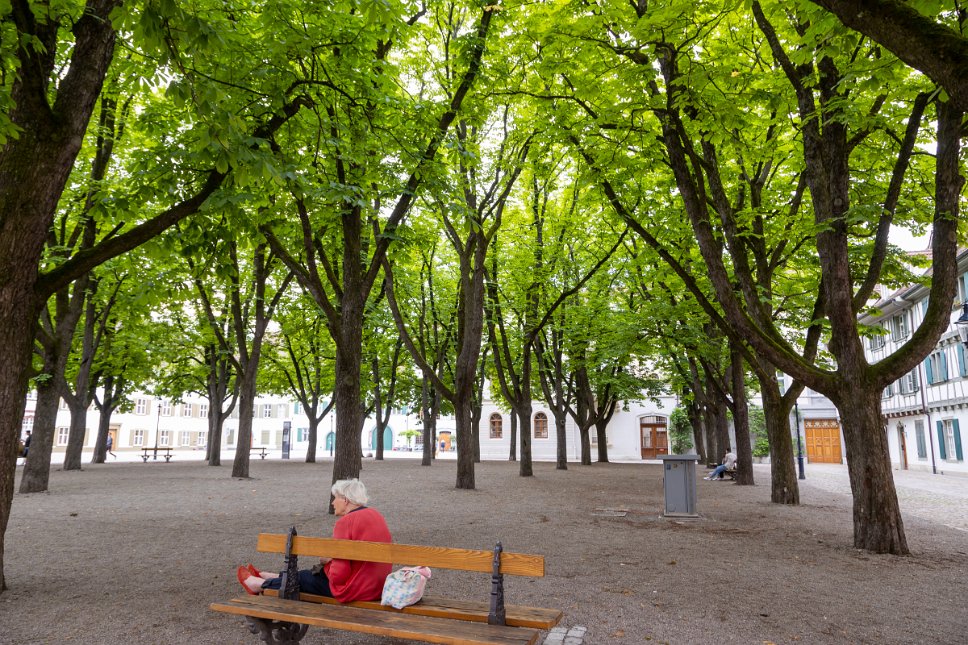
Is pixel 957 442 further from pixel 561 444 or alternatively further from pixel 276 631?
pixel 276 631

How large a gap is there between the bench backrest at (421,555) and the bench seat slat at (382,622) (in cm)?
32

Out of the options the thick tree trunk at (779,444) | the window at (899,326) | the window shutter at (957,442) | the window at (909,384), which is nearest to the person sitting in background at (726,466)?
the thick tree trunk at (779,444)

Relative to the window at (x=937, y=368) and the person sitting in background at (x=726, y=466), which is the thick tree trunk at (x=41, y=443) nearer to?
the person sitting in background at (x=726, y=466)

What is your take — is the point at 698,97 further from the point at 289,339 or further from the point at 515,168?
the point at 289,339

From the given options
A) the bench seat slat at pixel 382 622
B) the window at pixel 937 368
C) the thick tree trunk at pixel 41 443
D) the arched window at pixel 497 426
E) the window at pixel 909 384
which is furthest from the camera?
the arched window at pixel 497 426

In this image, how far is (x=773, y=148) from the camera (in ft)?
36.3

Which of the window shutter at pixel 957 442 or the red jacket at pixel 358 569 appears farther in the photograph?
the window shutter at pixel 957 442

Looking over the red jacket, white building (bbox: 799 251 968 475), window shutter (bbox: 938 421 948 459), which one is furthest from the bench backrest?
window shutter (bbox: 938 421 948 459)

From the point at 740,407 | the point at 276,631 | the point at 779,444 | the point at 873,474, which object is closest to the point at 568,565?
the point at 276,631

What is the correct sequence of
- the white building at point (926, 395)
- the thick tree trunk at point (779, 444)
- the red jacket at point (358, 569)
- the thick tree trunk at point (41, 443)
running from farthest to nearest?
1. the white building at point (926, 395)
2. the thick tree trunk at point (41, 443)
3. the thick tree trunk at point (779, 444)
4. the red jacket at point (358, 569)

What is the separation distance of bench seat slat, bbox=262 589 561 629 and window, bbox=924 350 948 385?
34.8 metres

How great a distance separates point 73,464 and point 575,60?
23977mm

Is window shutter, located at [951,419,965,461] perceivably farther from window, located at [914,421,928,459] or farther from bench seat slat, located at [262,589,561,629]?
bench seat slat, located at [262,589,561,629]

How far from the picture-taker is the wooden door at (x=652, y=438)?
53.0 meters
